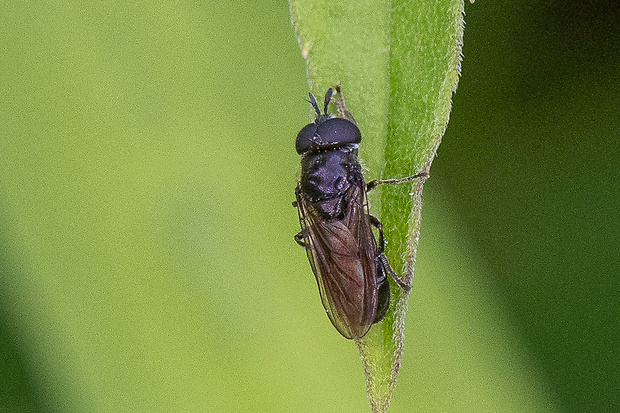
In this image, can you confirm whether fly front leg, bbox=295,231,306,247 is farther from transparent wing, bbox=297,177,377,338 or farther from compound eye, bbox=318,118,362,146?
compound eye, bbox=318,118,362,146

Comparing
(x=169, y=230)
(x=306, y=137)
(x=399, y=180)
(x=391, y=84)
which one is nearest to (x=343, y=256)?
(x=306, y=137)

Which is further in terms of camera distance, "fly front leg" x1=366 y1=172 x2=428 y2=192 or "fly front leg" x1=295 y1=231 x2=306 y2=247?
"fly front leg" x1=295 y1=231 x2=306 y2=247

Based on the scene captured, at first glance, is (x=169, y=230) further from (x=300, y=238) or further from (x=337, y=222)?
(x=337, y=222)

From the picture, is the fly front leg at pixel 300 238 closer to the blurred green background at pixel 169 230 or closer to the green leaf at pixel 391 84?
the blurred green background at pixel 169 230

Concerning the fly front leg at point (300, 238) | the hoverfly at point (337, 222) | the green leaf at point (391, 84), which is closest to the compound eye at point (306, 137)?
the hoverfly at point (337, 222)

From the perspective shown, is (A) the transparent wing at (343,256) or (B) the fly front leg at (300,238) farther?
(B) the fly front leg at (300,238)

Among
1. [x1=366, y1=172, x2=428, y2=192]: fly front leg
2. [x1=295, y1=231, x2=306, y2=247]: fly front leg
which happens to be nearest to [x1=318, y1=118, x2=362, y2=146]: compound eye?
[x1=295, y1=231, x2=306, y2=247]: fly front leg

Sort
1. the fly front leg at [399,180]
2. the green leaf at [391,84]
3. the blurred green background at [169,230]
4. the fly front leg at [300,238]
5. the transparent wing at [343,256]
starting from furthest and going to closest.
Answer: the fly front leg at [300,238], the blurred green background at [169,230], the transparent wing at [343,256], the fly front leg at [399,180], the green leaf at [391,84]

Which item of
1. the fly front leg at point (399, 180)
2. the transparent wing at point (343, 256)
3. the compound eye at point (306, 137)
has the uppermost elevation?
the fly front leg at point (399, 180)
